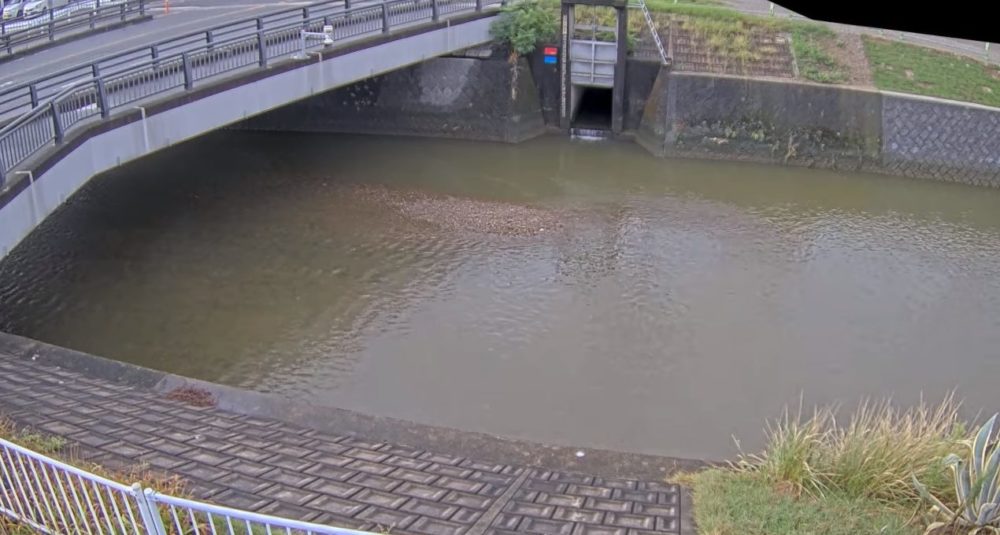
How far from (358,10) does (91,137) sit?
7086mm

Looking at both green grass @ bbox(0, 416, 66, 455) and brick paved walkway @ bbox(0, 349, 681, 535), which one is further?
green grass @ bbox(0, 416, 66, 455)

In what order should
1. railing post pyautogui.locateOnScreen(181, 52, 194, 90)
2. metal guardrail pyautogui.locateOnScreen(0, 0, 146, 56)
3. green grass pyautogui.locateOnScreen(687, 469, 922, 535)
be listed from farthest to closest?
metal guardrail pyautogui.locateOnScreen(0, 0, 146, 56) < railing post pyautogui.locateOnScreen(181, 52, 194, 90) < green grass pyautogui.locateOnScreen(687, 469, 922, 535)

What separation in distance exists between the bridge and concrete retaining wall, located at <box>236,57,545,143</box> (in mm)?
1941

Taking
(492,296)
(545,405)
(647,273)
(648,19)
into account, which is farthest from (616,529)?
(648,19)

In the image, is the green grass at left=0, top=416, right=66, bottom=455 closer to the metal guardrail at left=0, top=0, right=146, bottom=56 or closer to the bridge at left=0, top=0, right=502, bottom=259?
the bridge at left=0, top=0, right=502, bottom=259

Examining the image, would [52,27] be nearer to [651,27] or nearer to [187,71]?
[187,71]

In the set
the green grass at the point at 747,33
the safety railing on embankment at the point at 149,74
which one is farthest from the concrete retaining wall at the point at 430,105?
the green grass at the point at 747,33

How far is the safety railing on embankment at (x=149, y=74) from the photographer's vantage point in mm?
11055

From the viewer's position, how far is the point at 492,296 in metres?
13.4

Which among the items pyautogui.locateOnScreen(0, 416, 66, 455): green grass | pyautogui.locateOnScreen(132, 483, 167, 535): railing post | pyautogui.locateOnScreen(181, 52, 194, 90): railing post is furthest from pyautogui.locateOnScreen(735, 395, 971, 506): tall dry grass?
pyautogui.locateOnScreen(181, 52, 194, 90): railing post

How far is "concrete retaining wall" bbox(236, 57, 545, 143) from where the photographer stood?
22.4m

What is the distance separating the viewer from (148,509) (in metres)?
4.61

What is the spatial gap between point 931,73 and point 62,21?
65.5 feet

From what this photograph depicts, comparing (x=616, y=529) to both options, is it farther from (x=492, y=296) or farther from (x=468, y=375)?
(x=492, y=296)
